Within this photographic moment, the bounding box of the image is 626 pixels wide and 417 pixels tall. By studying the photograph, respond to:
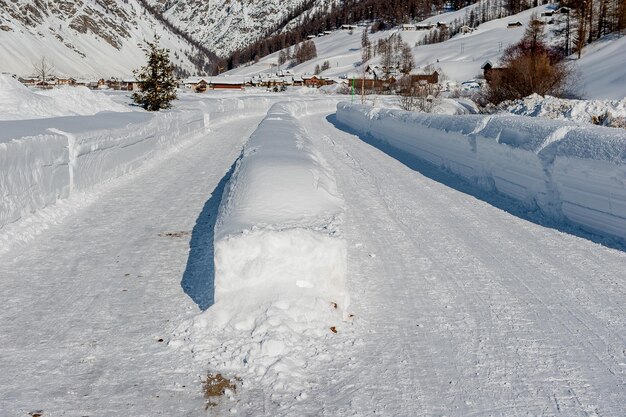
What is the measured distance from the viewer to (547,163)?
330 inches

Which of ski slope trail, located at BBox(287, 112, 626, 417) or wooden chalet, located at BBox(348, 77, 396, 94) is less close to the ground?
wooden chalet, located at BBox(348, 77, 396, 94)

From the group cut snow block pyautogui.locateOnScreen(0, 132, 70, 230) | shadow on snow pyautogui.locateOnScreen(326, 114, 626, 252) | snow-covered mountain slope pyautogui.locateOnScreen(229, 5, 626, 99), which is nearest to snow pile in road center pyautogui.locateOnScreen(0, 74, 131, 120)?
cut snow block pyautogui.locateOnScreen(0, 132, 70, 230)

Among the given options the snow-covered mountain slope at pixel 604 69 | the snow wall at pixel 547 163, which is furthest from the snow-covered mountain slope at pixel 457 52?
the snow wall at pixel 547 163

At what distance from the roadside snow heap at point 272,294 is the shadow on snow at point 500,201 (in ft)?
13.6

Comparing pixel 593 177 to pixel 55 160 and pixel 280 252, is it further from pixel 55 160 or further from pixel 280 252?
pixel 55 160

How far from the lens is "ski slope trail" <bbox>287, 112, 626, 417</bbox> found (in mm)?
3342

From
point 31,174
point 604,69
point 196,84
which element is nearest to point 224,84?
point 196,84

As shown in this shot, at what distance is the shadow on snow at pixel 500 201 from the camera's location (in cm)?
711

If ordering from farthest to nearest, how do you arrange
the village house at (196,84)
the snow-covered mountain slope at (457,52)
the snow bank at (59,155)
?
the snow-covered mountain slope at (457,52) → the village house at (196,84) → the snow bank at (59,155)

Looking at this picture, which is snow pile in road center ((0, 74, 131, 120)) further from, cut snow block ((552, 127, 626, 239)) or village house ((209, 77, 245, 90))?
village house ((209, 77, 245, 90))

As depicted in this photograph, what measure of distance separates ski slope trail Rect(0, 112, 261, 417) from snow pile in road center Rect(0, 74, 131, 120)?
27.2ft

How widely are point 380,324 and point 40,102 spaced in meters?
15.5

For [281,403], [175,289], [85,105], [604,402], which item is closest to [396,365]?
[281,403]

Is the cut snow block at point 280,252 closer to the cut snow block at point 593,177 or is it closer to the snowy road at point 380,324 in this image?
the snowy road at point 380,324
